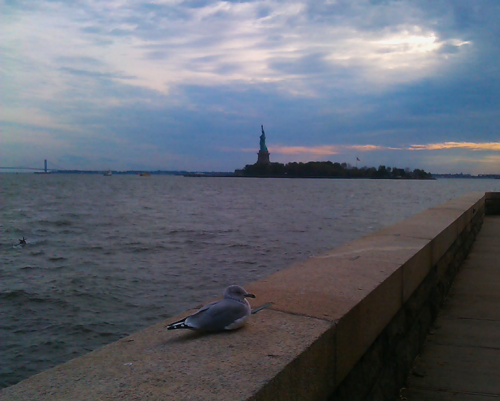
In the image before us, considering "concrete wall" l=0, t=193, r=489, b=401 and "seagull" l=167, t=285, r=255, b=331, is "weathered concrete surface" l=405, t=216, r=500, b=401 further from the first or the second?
"seagull" l=167, t=285, r=255, b=331

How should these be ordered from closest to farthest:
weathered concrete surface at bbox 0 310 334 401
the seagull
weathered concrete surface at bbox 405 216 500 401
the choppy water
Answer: weathered concrete surface at bbox 0 310 334 401 < the seagull < weathered concrete surface at bbox 405 216 500 401 < the choppy water

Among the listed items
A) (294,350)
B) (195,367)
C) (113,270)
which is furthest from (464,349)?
(113,270)

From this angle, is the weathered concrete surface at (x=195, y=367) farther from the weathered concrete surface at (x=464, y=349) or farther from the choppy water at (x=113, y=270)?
the choppy water at (x=113, y=270)

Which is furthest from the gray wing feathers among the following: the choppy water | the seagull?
the choppy water

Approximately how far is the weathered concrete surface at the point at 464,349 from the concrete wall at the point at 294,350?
15cm

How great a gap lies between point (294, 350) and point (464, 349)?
8.28 feet

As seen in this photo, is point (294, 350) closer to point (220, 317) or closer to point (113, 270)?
point (220, 317)

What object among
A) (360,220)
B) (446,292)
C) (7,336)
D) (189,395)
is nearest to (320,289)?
(189,395)

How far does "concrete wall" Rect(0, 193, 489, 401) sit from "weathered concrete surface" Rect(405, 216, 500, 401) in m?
0.15

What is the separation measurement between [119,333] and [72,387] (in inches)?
255

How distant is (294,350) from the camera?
1.94 m

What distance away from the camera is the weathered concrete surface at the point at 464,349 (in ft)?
10.4

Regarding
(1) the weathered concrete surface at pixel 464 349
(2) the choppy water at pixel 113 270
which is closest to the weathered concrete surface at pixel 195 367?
(1) the weathered concrete surface at pixel 464 349

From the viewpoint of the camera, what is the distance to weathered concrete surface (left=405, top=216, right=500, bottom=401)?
125 inches
